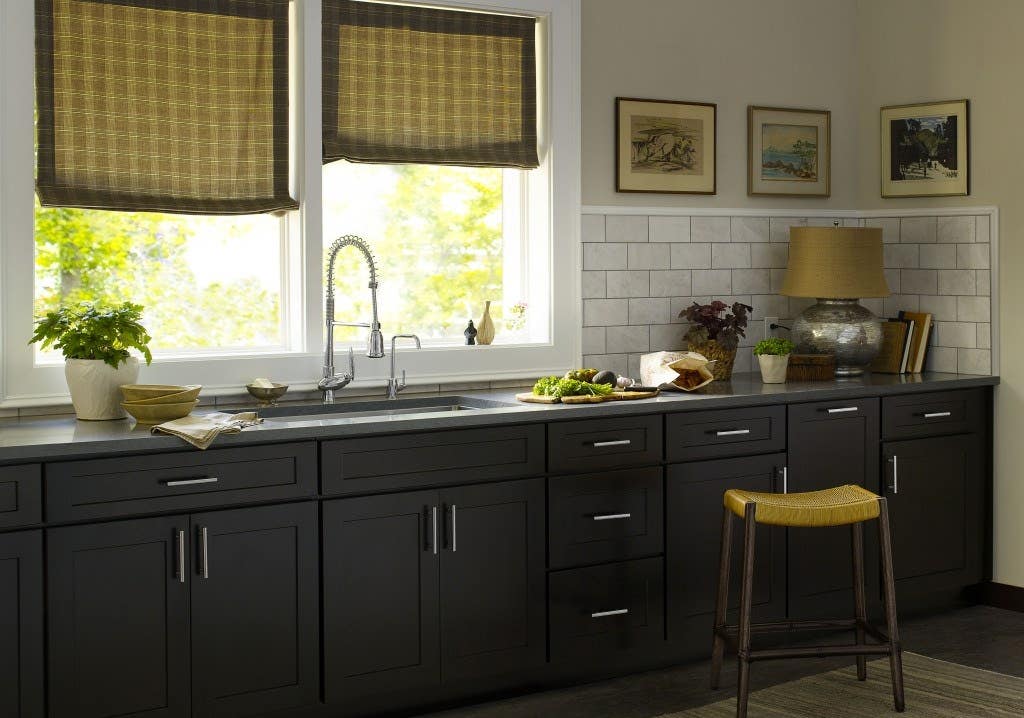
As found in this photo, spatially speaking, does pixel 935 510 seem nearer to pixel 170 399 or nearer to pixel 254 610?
pixel 254 610

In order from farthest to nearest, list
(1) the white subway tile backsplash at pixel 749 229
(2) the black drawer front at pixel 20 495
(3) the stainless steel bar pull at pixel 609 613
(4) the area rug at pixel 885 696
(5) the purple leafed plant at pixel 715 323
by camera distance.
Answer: (1) the white subway tile backsplash at pixel 749 229
(5) the purple leafed plant at pixel 715 323
(3) the stainless steel bar pull at pixel 609 613
(4) the area rug at pixel 885 696
(2) the black drawer front at pixel 20 495

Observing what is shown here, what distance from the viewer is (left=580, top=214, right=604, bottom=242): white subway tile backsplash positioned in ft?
16.0

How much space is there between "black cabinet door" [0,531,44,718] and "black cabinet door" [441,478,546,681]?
1.18 m

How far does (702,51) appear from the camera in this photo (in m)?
5.16

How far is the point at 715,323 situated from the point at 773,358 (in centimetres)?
27

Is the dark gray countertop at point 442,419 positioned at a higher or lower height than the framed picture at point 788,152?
lower

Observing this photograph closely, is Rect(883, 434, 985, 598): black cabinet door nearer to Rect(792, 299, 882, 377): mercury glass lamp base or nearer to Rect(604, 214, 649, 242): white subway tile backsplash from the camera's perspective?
Rect(792, 299, 882, 377): mercury glass lamp base

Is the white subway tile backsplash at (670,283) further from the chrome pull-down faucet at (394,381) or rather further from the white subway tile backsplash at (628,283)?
the chrome pull-down faucet at (394,381)

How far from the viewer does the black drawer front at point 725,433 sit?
4.31 meters

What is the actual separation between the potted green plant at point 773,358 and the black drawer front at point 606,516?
2.81 ft

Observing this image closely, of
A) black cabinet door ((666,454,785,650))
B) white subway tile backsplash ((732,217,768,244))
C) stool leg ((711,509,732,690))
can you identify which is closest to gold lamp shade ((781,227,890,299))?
white subway tile backsplash ((732,217,768,244))

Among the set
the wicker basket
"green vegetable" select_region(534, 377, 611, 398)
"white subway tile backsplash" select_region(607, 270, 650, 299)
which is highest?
"white subway tile backsplash" select_region(607, 270, 650, 299)

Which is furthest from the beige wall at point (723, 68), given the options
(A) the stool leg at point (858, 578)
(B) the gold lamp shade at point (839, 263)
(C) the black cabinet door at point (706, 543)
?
(A) the stool leg at point (858, 578)

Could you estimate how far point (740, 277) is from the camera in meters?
5.32
